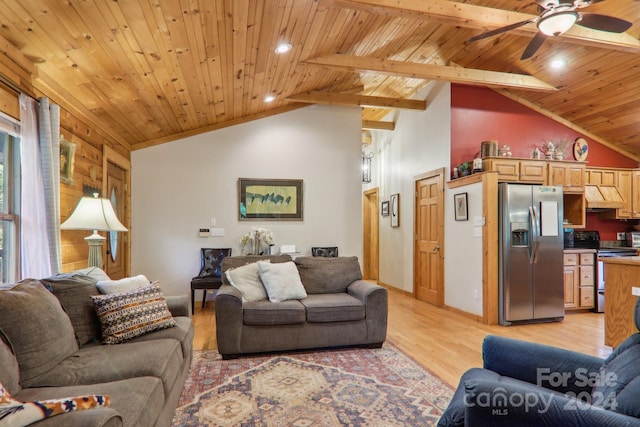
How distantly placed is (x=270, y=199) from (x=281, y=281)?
241 centimetres

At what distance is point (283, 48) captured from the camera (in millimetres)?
3578

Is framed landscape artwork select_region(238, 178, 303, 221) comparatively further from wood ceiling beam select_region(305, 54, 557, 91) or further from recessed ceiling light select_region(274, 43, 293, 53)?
recessed ceiling light select_region(274, 43, 293, 53)

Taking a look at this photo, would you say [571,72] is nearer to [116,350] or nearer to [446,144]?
[446,144]

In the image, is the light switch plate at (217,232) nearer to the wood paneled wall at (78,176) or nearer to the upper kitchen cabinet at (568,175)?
the wood paneled wall at (78,176)

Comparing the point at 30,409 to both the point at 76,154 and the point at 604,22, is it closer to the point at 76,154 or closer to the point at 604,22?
the point at 76,154

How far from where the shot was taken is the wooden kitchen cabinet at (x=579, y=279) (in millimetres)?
4805

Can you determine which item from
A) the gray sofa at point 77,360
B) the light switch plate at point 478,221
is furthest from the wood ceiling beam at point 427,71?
the gray sofa at point 77,360

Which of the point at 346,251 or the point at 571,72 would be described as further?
the point at 346,251

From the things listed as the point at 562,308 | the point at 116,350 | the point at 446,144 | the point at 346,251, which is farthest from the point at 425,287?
the point at 116,350

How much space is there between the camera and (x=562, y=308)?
4438 millimetres

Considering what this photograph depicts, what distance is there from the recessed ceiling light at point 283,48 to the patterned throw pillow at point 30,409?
3.25 m

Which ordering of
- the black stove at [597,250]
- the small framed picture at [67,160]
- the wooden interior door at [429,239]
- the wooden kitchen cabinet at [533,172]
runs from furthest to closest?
the wooden interior door at [429,239], the black stove at [597,250], the wooden kitchen cabinet at [533,172], the small framed picture at [67,160]

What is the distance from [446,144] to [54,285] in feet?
15.7

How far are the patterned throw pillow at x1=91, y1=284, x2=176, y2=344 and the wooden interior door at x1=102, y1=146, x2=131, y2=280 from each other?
2.29 metres
